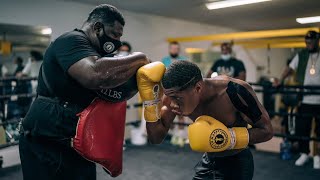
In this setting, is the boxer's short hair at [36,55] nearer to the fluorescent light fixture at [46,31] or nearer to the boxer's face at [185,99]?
the fluorescent light fixture at [46,31]

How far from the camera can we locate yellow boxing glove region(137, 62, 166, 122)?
1.41 meters

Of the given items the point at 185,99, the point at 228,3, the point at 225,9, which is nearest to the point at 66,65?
the point at 185,99

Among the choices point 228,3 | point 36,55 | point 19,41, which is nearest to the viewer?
point 19,41

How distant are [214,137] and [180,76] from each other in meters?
0.33

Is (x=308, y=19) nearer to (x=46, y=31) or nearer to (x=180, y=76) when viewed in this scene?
(x=46, y=31)

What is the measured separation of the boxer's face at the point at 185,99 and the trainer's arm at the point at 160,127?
0.59ft

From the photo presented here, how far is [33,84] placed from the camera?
469cm

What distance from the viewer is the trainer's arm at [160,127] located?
163 centimetres

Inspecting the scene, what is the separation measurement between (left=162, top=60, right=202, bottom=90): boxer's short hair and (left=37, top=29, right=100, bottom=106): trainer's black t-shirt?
13.9 inches

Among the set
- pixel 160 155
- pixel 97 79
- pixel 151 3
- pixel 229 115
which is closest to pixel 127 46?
pixel 151 3

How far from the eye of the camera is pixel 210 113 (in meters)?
1.69

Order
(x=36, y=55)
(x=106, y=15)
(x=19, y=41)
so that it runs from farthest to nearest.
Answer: (x=36, y=55)
(x=19, y=41)
(x=106, y=15)

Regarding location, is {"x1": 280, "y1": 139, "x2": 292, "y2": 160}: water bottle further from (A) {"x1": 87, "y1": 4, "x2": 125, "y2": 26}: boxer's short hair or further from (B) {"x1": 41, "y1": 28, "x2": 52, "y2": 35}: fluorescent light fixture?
(B) {"x1": 41, "y1": 28, "x2": 52, "y2": 35}: fluorescent light fixture

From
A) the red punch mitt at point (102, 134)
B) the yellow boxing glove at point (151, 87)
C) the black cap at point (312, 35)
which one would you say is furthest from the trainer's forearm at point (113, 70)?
the black cap at point (312, 35)
